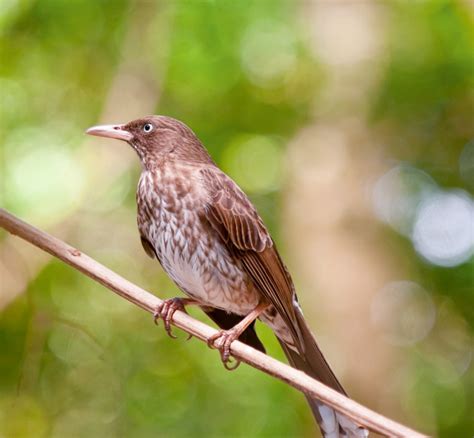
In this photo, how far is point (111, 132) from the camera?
4.05 m

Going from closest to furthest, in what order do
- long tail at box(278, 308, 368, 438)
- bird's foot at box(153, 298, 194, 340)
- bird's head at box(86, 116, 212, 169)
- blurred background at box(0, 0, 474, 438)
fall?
1. long tail at box(278, 308, 368, 438)
2. bird's foot at box(153, 298, 194, 340)
3. bird's head at box(86, 116, 212, 169)
4. blurred background at box(0, 0, 474, 438)

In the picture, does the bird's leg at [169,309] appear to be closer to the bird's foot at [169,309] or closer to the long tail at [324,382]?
the bird's foot at [169,309]

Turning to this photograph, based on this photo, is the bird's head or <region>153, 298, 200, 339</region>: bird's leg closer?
<region>153, 298, 200, 339</region>: bird's leg

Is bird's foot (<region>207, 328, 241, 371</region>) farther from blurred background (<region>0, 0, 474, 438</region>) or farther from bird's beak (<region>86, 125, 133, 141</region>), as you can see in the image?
blurred background (<region>0, 0, 474, 438</region>)

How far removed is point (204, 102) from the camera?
26.5 feet

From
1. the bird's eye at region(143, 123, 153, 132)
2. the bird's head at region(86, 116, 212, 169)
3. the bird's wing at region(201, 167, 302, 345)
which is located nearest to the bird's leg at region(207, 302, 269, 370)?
the bird's wing at region(201, 167, 302, 345)

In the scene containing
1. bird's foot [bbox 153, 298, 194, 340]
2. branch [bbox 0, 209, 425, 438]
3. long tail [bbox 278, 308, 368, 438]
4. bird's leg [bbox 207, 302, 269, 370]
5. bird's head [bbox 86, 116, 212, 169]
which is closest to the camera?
branch [bbox 0, 209, 425, 438]

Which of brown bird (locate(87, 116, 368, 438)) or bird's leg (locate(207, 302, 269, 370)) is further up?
brown bird (locate(87, 116, 368, 438))

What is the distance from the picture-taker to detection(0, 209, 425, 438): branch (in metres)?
2.73

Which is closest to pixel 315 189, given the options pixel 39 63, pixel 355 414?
pixel 39 63

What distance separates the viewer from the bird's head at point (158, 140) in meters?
4.21

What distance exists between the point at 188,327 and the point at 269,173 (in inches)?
218

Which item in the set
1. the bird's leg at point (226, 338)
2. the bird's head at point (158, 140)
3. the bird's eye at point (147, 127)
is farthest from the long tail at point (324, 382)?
the bird's eye at point (147, 127)

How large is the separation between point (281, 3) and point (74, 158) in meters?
2.64
